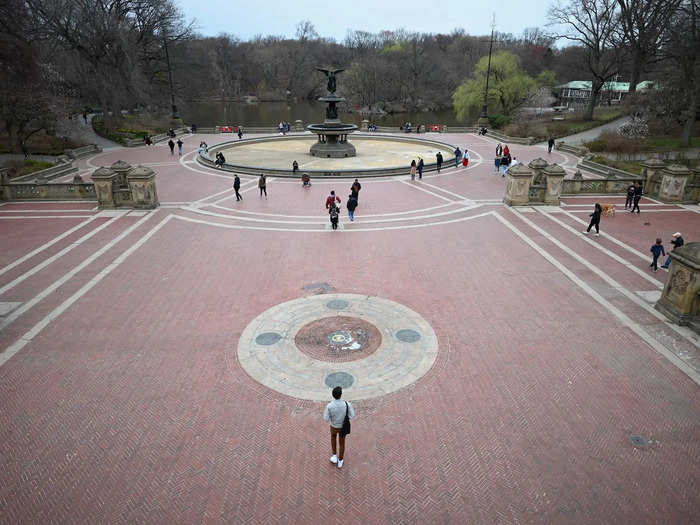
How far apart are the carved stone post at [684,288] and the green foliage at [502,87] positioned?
5091cm

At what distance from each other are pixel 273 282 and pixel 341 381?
5212mm

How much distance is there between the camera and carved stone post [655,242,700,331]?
10250mm

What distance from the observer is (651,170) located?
898 inches

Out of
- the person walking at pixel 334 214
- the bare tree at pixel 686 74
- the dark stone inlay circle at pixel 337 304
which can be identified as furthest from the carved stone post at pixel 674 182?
the dark stone inlay circle at pixel 337 304

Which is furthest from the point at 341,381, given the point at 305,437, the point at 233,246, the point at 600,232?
the point at 600,232

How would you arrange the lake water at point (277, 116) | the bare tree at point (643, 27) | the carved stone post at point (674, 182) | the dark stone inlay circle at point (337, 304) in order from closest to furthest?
1. the dark stone inlay circle at point (337, 304)
2. the carved stone post at point (674, 182)
3. the bare tree at point (643, 27)
4. the lake water at point (277, 116)

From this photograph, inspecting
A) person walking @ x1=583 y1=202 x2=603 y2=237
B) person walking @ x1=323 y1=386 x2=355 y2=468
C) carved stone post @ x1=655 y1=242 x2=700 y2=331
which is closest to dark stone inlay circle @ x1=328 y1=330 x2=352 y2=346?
person walking @ x1=323 y1=386 x2=355 y2=468

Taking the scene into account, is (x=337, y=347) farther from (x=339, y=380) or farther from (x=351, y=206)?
(x=351, y=206)

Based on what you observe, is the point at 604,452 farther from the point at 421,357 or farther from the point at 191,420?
the point at 191,420

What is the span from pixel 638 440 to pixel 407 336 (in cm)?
481

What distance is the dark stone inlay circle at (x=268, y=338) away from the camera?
1010 cm

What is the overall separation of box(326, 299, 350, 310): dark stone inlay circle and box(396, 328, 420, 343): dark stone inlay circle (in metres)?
1.85

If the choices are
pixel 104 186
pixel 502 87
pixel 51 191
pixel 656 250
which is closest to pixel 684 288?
pixel 656 250

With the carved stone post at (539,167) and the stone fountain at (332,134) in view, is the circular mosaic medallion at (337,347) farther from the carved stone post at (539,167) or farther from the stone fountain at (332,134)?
the stone fountain at (332,134)
